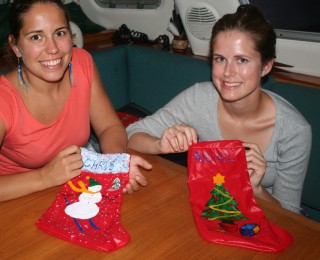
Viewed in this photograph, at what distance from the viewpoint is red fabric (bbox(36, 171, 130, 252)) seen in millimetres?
1012

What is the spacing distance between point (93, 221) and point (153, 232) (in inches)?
7.4

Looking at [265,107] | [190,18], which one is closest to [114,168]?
[265,107]

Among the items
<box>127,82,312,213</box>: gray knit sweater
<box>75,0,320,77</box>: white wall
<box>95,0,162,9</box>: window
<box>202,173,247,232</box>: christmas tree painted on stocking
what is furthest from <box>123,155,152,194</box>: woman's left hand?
<box>95,0,162,9</box>: window

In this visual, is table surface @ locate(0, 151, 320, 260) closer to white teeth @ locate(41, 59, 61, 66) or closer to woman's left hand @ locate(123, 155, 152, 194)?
woman's left hand @ locate(123, 155, 152, 194)

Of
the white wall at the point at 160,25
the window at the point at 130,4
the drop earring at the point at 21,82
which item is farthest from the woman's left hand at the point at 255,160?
the window at the point at 130,4

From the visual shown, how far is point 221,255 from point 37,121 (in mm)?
923

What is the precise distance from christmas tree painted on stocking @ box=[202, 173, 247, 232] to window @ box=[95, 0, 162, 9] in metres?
2.43

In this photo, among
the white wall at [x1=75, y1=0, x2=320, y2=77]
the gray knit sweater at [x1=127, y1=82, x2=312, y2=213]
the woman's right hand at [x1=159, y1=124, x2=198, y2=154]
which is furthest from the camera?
the white wall at [x1=75, y1=0, x2=320, y2=77]

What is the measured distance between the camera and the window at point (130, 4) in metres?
3.30

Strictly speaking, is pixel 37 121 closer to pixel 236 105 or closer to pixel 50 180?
pixel 50 180

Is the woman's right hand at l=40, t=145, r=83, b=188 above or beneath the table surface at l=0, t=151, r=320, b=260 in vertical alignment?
above

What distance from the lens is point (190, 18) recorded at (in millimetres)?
2611

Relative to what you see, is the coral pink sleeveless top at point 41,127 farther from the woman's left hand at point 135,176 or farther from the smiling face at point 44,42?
the woman's left hand at point 135,176

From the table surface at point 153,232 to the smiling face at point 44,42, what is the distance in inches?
19.7
